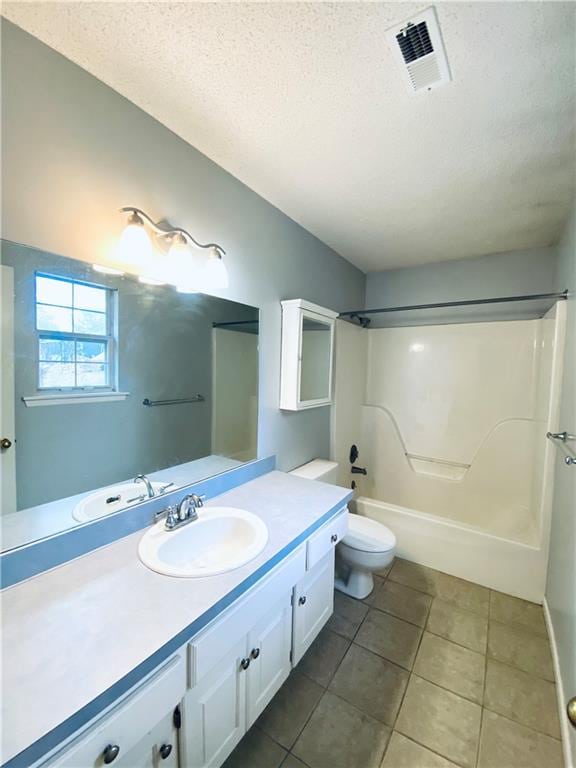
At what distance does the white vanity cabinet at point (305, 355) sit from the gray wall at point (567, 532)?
1358mm

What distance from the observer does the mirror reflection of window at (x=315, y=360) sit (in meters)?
2.11

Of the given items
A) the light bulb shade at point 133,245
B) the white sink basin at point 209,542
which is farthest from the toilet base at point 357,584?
the light bulb shade at point 133,245

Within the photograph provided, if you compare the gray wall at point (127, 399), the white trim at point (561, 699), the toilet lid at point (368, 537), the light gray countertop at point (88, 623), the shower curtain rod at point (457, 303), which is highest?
the shower curtain rod at point (457, 303)

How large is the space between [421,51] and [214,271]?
1035 mm

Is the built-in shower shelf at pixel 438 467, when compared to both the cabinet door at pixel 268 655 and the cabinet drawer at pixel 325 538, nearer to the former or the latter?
the cabinet drawer at pixel 325 538

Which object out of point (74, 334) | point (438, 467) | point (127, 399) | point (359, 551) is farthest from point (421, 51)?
point (438, 467)

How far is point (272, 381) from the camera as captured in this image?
195 centimetres

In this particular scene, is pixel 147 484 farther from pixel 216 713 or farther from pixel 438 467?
pixel 438 467

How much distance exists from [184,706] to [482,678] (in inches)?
57.1

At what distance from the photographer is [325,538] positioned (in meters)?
1.43

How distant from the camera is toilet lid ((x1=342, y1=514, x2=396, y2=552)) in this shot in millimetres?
1883

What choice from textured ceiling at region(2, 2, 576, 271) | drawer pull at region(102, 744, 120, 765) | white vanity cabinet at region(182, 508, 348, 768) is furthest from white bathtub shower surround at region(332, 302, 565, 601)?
drawer pull at region(102, 744, 120, 765)

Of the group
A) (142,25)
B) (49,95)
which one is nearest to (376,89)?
(142,25)

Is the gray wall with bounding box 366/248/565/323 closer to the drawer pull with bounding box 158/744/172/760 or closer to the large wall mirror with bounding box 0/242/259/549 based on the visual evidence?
the large wall mirror with bounding box 0/242/259/549
